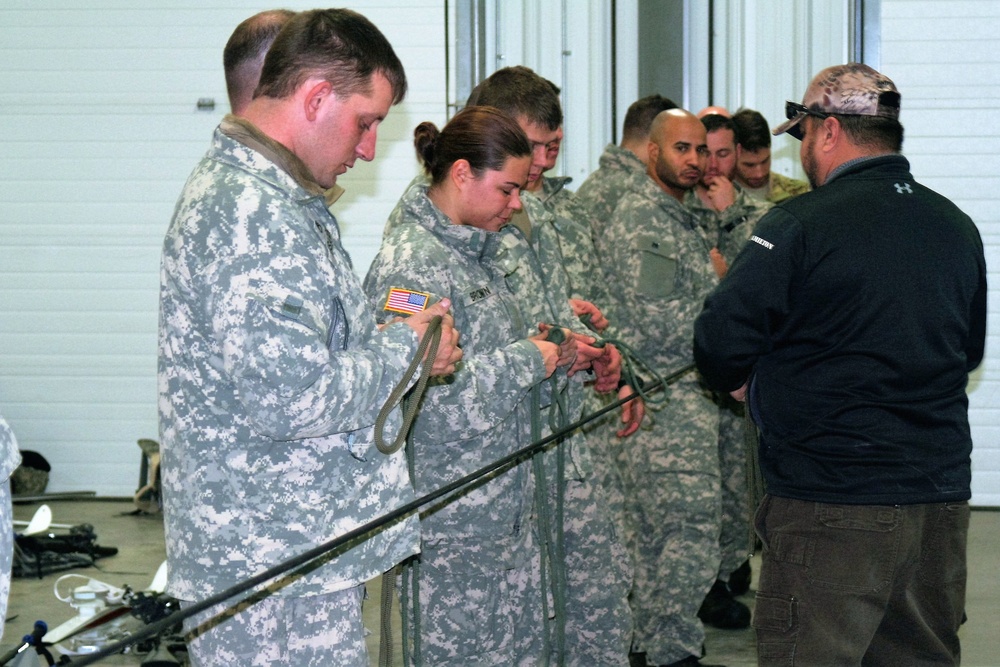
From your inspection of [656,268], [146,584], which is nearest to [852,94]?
[656,268]

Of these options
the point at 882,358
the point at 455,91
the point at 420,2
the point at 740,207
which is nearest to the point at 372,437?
the point at 882,358

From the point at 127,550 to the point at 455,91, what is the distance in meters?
3.04

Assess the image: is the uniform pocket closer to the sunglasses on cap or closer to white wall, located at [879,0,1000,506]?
the sunglasses on cap

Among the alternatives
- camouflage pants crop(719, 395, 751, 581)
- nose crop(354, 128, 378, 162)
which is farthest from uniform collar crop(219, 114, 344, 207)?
camouflage pants crop(719, 395, 751, 581)

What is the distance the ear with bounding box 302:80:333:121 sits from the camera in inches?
81.6

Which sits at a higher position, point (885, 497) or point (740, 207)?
point (740, 207)

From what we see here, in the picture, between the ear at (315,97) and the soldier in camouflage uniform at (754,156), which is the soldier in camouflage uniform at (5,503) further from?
the soldier in camouflage uniform at (754,156)

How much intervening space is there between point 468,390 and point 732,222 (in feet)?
8.72

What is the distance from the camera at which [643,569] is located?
14.5 feet

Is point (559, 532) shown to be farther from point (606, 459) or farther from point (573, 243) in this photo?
point (573, 243)

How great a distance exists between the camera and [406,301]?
108 inches

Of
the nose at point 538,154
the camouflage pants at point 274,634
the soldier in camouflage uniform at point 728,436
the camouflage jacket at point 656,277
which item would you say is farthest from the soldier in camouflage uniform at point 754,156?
the camouflage pants at point 274,634

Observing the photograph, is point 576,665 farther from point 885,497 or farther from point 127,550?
point 127,550

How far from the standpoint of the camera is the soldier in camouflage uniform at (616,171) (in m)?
4.70
